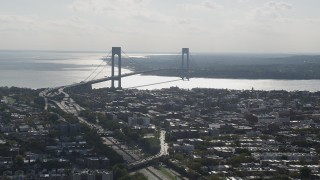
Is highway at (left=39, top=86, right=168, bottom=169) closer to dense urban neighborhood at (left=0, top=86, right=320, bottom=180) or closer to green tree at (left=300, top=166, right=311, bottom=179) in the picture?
dense urban neighborhood at (left=0, top=86, right=320, bottom=180)

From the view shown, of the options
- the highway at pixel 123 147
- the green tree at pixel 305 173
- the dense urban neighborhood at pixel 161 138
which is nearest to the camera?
the green tree at pixel 305 173

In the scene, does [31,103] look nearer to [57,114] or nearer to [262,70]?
[57,114]

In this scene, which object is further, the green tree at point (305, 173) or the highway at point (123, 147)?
the highway at point (123, 147)

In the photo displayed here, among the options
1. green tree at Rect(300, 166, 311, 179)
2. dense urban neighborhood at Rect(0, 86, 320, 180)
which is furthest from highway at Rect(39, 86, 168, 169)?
green tree at Rect(300, 166, 311, 179)

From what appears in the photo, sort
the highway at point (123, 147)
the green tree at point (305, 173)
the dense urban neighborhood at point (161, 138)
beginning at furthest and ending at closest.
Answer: the highway at point (123, 147) < the dense urban neighborhood at point (161, 138) < the green tree at point (305, 173)

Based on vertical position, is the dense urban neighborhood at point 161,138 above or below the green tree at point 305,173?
below

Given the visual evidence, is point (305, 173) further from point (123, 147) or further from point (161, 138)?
point (161, 138)

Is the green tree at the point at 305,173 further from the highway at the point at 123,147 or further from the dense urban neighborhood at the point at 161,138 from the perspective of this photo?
the highway at the point at 123,147

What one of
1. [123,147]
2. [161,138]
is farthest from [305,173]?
[161,138]

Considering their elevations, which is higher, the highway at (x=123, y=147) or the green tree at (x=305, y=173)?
the green tree at (x=305, y=173)

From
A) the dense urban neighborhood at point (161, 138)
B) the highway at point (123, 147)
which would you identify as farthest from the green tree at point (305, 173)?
the highway at point (123, 147)
